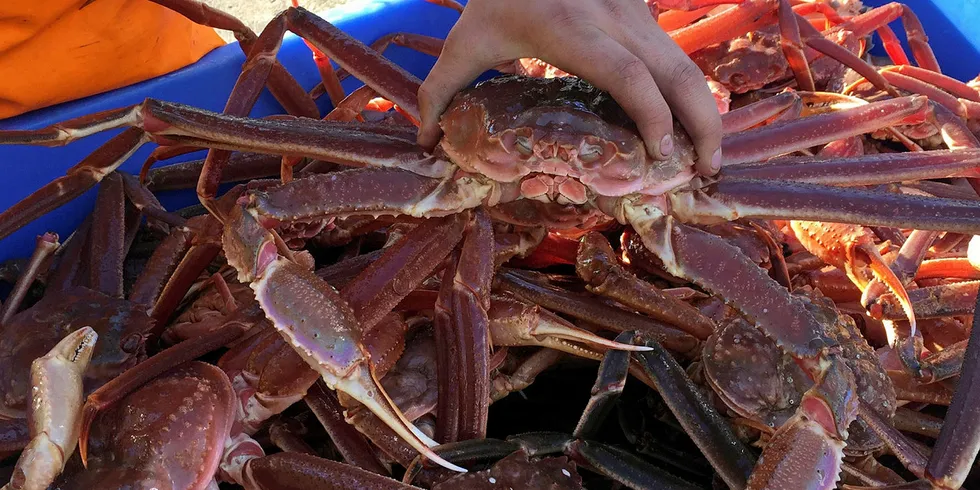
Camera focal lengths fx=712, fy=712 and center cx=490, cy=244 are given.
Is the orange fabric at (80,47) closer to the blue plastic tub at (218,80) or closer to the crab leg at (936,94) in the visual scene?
the blue plastic tub at (218,80)

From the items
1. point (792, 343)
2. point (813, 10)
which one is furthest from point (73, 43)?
point (813, 10)

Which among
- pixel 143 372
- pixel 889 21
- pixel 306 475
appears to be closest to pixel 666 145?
pixel 306 475

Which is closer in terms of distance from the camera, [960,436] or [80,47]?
[960,436]

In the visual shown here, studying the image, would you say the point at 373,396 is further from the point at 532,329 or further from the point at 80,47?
the point at 80,47

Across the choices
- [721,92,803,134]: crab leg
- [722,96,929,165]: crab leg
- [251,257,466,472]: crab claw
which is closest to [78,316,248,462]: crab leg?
[251,257,466,472]: crab claw

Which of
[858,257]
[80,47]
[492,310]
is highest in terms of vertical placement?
[80,47]

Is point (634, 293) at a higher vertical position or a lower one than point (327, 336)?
lower

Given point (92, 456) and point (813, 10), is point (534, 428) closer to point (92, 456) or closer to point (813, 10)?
point (92, 456)
